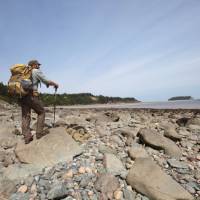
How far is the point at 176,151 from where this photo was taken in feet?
23.5

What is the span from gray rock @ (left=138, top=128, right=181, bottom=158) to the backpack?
4.12 meters

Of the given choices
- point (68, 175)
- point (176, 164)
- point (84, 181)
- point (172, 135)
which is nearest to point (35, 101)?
point (68, 175)

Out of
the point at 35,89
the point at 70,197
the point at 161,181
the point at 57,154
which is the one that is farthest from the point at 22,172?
the point at 161,181

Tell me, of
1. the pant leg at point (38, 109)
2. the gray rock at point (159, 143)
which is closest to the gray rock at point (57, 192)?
the pant leg at point (38, 109)

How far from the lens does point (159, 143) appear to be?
7.45 m

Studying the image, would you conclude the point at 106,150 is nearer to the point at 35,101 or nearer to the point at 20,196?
the point at 35,101

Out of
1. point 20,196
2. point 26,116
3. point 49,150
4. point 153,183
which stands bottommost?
point 20,196

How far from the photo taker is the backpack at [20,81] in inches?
265

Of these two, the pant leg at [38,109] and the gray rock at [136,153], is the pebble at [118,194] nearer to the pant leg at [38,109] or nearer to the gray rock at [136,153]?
the gray rock at [136,153]

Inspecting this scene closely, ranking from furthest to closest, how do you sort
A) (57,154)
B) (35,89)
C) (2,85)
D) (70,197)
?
(2,85) → (35,89) → (57,154) → (70,197)

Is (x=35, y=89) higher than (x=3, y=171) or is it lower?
higher

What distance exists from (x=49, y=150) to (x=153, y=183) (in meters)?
3.05

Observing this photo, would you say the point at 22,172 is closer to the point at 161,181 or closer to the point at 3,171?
the point at 3,171

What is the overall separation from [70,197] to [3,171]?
225 centimetres
